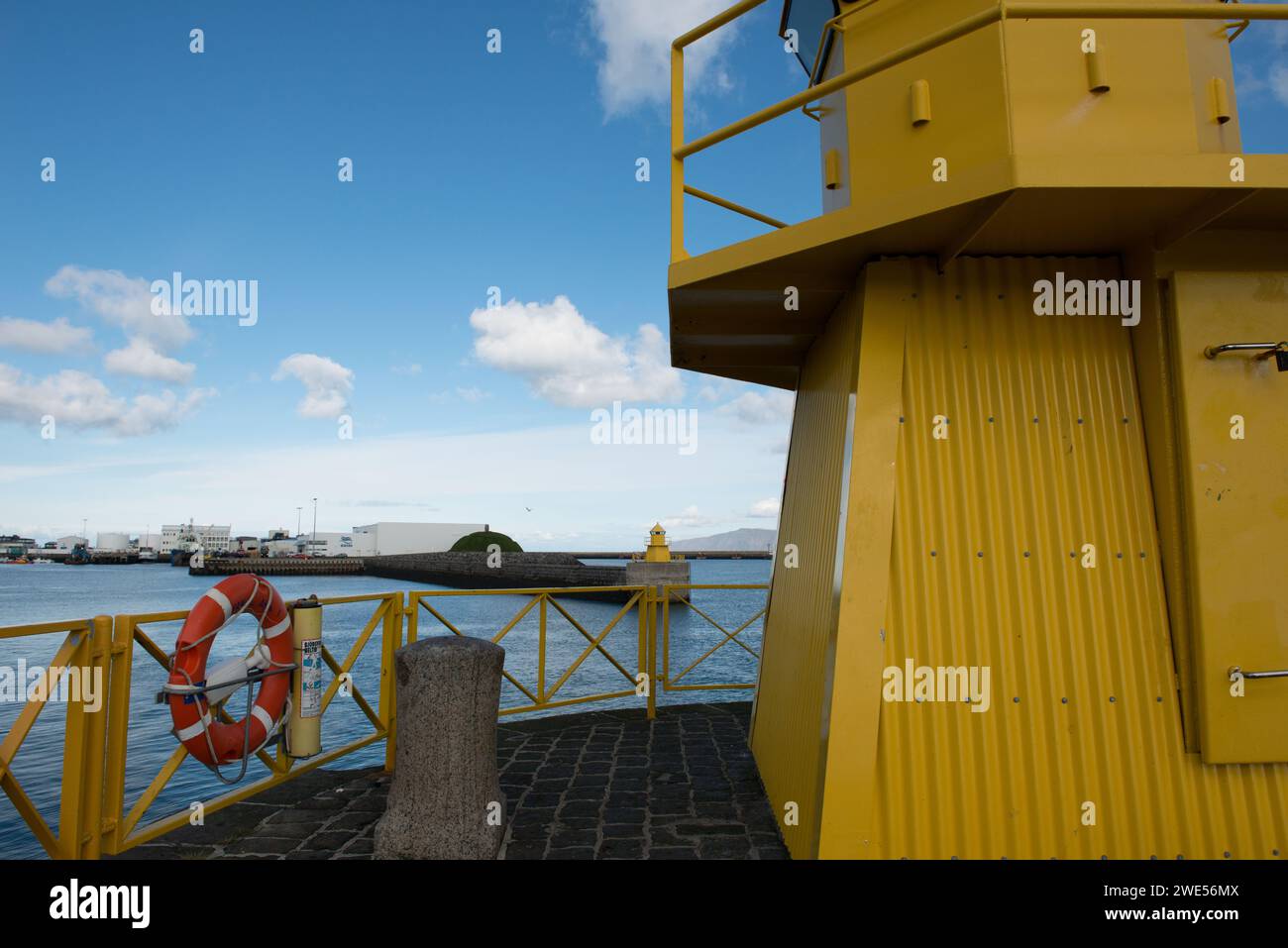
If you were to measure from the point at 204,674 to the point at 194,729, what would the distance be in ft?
1.19

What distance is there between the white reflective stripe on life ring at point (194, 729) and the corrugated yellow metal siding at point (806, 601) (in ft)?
13.1

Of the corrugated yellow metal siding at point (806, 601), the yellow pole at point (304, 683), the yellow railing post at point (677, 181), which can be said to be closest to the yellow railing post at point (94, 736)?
the yellow pole at point (304, 683)

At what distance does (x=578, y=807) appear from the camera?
522 centimetres

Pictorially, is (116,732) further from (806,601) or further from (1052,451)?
(1052,451)

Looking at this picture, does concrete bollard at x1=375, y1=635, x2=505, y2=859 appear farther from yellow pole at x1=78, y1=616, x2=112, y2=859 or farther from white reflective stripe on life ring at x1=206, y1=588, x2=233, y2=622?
yellow pole at x1=78, y1=616, x2=112, y2=859

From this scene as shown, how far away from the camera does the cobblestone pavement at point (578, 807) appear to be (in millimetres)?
4445

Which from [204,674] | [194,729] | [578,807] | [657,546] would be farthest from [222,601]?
[657,546]

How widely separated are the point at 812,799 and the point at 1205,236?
3.96 metres

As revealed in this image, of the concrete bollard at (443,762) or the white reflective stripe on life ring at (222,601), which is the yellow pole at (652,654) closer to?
the concrete bollard at (443,762)

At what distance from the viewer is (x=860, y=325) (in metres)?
4.22

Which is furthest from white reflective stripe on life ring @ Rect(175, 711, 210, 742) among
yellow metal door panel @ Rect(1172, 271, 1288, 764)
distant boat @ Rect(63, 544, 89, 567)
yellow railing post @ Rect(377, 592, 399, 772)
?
distant boat @ Rect(63, 544, 89, 567)
